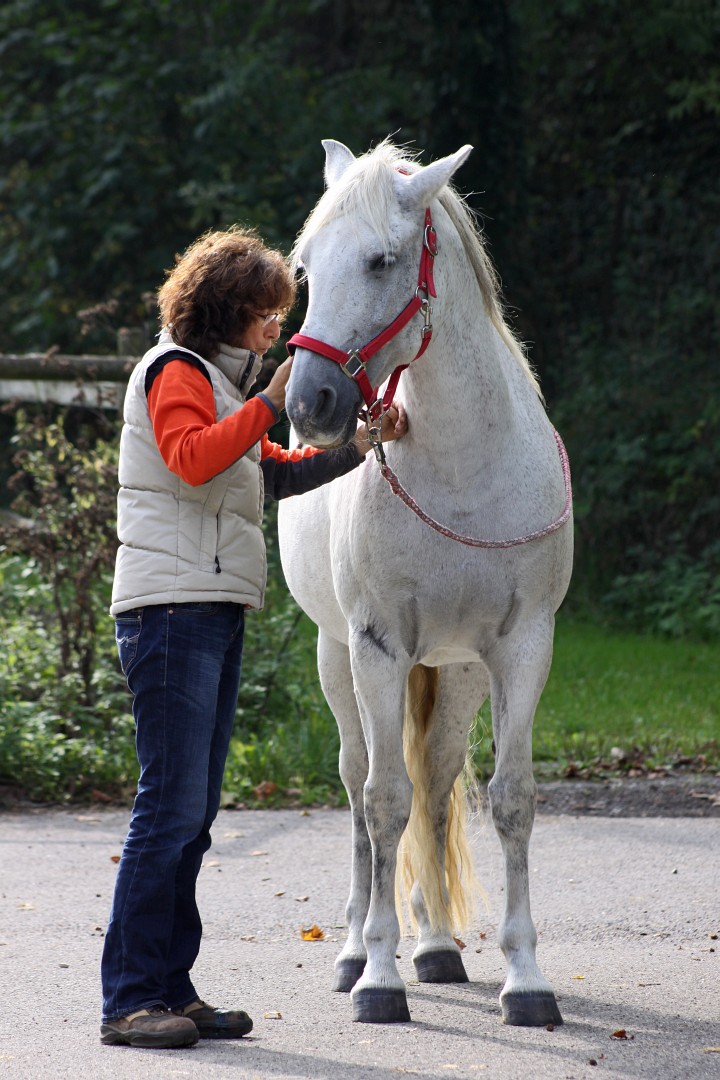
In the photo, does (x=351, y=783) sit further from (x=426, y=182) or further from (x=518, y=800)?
(x=426, y=182)

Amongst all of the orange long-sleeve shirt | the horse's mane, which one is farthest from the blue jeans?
the horse's mane

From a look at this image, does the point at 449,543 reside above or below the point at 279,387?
below

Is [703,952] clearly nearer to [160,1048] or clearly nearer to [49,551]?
[160,1048]

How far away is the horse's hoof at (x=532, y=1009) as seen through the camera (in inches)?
135

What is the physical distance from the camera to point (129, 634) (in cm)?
334

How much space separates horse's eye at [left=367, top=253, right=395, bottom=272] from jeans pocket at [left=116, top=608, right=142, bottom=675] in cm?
102

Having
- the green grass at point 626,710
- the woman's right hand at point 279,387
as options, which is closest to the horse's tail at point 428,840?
the woman's right hand at point 279,387

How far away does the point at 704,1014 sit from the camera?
349cm

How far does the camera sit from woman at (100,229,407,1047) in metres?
3.28

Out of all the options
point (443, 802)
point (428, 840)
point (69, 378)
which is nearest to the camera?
point (428, 840)

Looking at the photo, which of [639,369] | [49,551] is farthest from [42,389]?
[639,369]

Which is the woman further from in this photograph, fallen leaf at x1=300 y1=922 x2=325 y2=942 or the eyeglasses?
fallen leaf at x1=300 y1=922 x2=325 y2=942

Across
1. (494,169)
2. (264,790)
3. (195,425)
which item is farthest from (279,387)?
(494,169)

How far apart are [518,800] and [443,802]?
0.63 m
